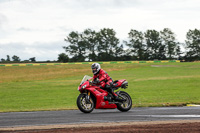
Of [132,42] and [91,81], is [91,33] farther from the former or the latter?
[91,81]

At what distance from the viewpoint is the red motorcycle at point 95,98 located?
41.2ft

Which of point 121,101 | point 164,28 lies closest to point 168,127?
point 121,101

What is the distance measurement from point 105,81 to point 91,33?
5092 inches

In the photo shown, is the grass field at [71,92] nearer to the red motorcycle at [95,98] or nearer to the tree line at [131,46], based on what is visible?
the red motorcycle at [95,98]

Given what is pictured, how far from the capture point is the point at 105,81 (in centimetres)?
1306

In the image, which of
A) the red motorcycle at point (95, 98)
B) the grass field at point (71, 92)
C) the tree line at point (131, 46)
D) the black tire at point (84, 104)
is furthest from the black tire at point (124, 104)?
the tree line at point (131, 46)

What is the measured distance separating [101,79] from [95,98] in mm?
805

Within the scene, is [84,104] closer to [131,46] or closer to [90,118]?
[90,118]

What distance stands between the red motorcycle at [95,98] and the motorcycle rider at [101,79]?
144 millimetres

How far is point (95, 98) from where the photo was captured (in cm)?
1289

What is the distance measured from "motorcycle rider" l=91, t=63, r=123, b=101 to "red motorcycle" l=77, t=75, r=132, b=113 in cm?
14

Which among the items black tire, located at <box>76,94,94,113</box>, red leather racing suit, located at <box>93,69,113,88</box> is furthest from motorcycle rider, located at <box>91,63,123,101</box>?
black tire, located at <box>76,94,94,113</box>

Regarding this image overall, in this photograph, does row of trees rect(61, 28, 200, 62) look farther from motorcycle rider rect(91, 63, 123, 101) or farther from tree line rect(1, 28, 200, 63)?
motorcycle rider rect(91, 63, 123, 101)

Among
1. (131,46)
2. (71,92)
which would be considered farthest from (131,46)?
(71,92)
